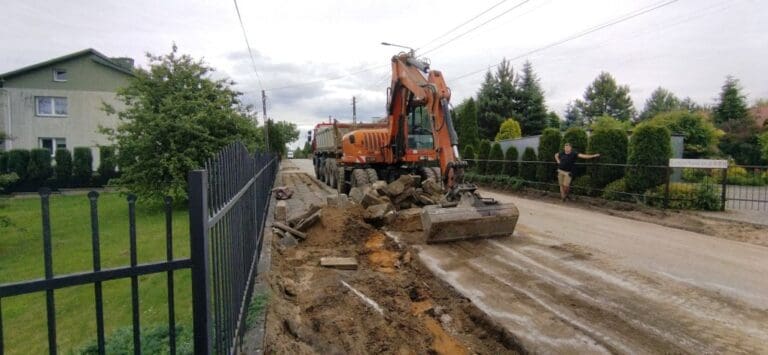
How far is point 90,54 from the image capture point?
2702 centimetres

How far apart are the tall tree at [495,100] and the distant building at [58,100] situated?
990 inches

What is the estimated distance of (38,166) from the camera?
2239 centimetres

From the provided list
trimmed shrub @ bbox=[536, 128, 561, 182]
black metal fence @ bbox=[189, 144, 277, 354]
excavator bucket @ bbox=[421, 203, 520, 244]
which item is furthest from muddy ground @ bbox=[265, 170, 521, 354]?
trimmed shrub @ bbox=[536, 128, 561, 182]

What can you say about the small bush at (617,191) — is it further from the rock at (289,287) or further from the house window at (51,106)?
the house window at (51,106)

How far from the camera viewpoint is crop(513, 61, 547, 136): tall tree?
35.8 meters

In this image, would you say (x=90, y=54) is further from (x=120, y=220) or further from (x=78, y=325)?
(x=78, y=325)

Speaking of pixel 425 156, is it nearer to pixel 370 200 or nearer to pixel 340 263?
pixel 370 200

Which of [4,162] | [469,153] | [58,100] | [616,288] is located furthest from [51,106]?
[616,288]

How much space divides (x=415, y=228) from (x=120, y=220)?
28.5 feet

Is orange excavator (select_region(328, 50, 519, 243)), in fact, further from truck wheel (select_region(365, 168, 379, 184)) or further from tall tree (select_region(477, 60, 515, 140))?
tall tree (select_region(477, 60, 515, 140))

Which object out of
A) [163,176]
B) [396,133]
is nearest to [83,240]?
[163,176]

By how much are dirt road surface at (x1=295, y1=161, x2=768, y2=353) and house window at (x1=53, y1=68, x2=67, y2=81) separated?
27.8m

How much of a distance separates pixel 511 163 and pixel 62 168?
22.1 m

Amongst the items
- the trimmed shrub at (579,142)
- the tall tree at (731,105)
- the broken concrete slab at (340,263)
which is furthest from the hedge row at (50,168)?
the tall tree at (731,105)
